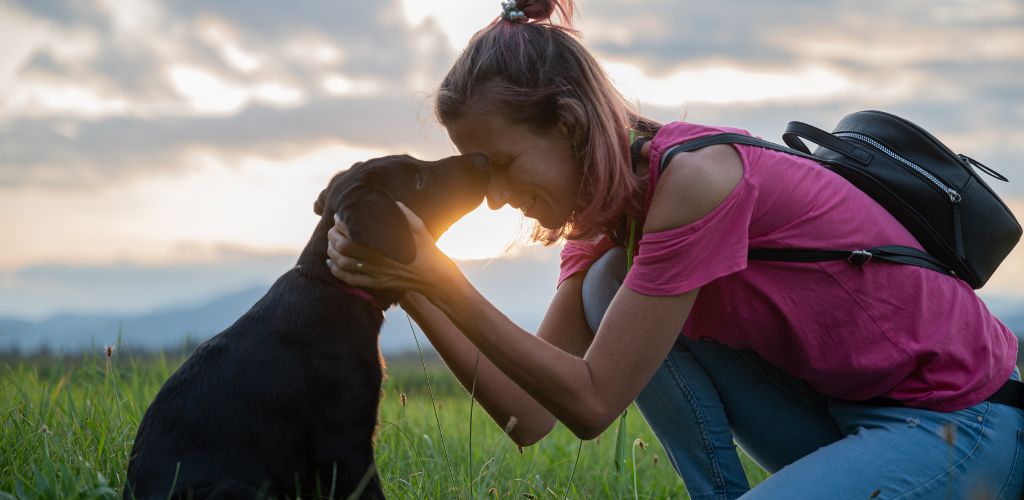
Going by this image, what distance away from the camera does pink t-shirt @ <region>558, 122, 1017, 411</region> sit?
2.90 m

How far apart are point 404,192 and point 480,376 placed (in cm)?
72

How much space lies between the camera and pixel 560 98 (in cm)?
299

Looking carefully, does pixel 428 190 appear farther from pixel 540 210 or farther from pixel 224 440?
pixel 224 440

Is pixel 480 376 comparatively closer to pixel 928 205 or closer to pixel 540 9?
pixel 540 9

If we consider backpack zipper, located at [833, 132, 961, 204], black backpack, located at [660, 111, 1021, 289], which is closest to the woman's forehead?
black backpack, located at [660, 111, 1021, 289]

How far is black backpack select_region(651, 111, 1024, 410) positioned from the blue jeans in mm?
160

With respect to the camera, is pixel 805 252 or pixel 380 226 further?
pixel 805 252

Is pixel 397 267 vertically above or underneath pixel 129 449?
above

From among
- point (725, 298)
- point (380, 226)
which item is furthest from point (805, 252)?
point (380, 226)

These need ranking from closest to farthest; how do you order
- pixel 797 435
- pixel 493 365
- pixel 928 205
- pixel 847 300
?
pixel 847 300 < pixel 928 205 < pixel 797 435 < pixel 493 365

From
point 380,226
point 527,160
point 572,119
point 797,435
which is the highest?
point 572,119

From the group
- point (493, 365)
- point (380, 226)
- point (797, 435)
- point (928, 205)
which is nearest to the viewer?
point (380, 226)

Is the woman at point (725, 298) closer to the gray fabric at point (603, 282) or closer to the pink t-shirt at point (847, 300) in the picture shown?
the pink t-shirt at point (847, 300)

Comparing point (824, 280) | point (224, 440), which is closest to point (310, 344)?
point (224, 440)
